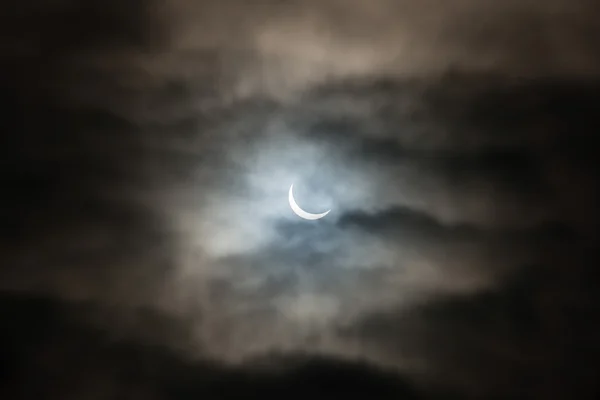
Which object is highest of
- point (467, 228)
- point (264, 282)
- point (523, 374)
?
point (467, 228)

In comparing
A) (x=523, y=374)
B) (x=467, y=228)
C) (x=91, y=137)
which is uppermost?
(x=91, y=137)

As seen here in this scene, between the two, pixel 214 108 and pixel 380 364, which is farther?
pixel 380 364

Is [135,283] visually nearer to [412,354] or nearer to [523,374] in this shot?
[412,354]

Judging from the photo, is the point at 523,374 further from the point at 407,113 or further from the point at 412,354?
the point at 407,113

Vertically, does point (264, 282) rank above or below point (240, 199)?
below

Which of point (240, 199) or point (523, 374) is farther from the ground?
point (240, 199)

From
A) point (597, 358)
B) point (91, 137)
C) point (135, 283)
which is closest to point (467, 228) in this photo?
point (597, 358)

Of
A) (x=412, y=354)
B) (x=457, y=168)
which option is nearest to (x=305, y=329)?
(x=412, y=354)
